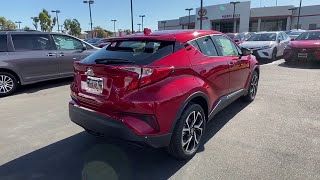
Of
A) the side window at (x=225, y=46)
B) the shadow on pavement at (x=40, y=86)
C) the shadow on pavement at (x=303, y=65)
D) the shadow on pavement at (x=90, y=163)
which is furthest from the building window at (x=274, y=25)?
the shadow on pavement at (x=90, y=163)

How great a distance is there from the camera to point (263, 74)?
947 cm

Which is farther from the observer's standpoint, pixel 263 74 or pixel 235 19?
pixel 235 19

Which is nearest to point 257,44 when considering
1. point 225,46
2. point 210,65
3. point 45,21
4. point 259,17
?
point 225,46

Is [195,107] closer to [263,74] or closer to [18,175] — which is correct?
[18,175]

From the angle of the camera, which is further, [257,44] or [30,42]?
[257,44]

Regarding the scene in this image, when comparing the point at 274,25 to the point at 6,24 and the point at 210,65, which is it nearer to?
the point at 210,65

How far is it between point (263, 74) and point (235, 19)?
5058 cm

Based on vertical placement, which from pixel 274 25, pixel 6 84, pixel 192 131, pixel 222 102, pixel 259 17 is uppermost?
pixel 259 17

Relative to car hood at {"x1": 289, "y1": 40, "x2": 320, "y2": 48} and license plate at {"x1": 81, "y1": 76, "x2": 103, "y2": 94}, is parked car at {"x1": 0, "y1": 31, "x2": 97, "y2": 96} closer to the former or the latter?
license plate at {"x1": 81, "y1": 76, "x2": 103, "y2": 94}

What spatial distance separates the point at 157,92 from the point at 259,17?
192ft

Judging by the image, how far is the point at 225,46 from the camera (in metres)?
4.64

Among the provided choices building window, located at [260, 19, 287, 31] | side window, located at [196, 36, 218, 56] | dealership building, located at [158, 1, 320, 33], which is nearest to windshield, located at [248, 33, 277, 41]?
side window, located at [196, 36, 218, 56]

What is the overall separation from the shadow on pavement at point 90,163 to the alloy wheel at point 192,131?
0.23m

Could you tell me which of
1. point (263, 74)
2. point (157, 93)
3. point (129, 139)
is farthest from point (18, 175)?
point (263, 74)
